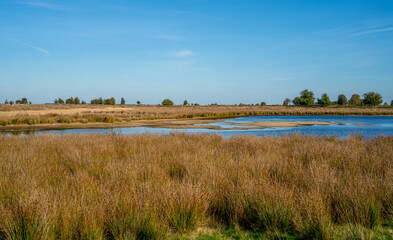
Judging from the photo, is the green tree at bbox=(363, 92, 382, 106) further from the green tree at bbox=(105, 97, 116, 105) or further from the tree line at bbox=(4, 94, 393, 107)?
the green tree at bbox=(105, 97, 116, 105)

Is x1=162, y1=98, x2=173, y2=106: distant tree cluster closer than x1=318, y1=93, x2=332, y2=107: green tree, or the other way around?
x1=318, y1=93, x2=332, y2=107: green tree

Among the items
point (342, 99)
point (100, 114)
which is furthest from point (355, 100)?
point (100, 114)

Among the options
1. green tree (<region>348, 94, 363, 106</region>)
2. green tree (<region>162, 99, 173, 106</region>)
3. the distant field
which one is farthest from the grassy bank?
green tree (<region>348, 94, 363, 106</region>)

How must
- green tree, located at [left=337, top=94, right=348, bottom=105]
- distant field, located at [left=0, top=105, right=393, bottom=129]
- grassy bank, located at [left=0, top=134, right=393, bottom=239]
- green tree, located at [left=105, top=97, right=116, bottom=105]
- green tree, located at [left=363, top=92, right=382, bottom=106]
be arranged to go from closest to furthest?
grassy bank, located at [left=0, top=134, right=393, bottom=239] < distant field, located at [left=0, top=105, right=393, bottom=129] < green tree, located at [left=363, top=92, right=382, bottom=106] < green tree, located at [left=105, top=97, right=116, bottom=105] < green tree, located at [left=337, top=94, right=348, bottom=105]

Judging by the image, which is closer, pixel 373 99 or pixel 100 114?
pixel 100 114

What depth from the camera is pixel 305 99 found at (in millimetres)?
129125

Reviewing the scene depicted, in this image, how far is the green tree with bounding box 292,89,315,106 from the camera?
12888 cm

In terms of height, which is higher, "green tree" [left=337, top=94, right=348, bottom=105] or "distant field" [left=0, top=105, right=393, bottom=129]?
"green tree" [left=337, top=94, right=348, bottom=105]

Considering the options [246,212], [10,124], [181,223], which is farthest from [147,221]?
[10,124]

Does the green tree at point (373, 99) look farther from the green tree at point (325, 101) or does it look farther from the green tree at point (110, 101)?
the green tree at point (110, 101)

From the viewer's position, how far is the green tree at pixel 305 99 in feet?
423

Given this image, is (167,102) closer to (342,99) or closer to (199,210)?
(342,99)

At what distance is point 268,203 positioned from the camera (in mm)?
4562

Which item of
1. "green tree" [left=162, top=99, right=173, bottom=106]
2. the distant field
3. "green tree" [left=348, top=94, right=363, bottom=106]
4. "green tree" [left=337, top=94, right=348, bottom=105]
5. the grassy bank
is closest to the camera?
the grassy bank
